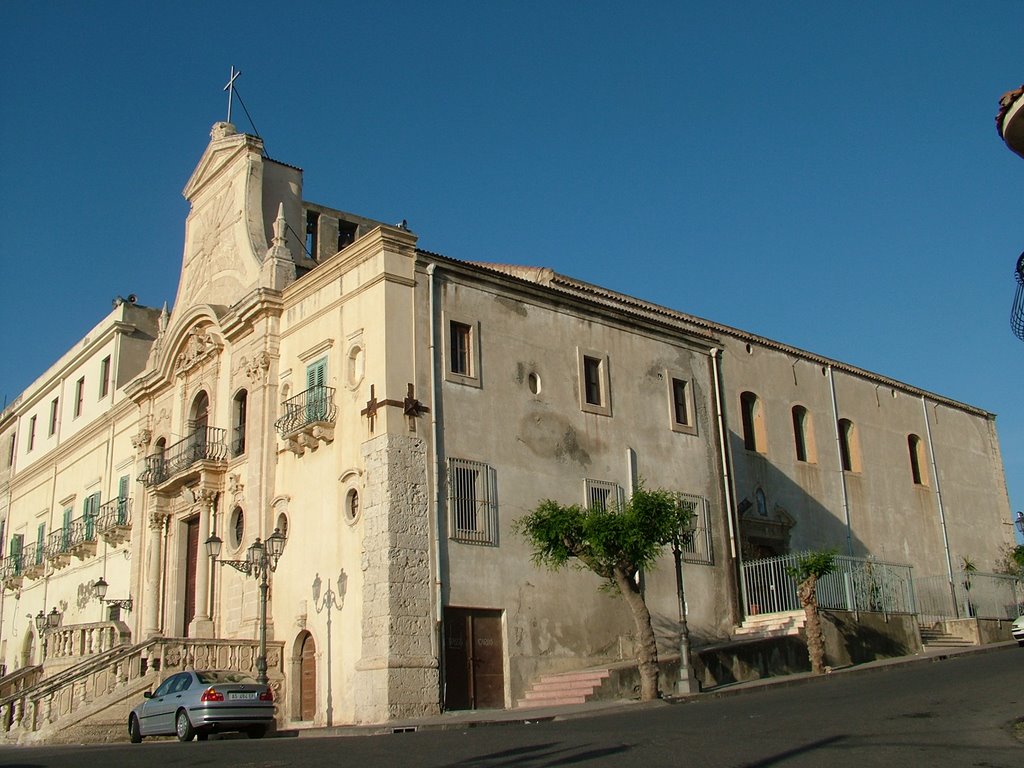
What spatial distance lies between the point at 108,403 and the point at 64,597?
6.90m

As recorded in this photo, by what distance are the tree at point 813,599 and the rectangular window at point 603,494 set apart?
4.52 m

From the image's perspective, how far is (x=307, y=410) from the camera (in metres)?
25.8

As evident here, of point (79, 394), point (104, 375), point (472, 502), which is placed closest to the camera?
point (472, 502)

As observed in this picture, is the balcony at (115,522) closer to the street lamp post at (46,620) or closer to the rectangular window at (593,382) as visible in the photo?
the street lamp post at (46,620)

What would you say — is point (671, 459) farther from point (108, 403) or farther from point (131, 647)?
point (108, 403)

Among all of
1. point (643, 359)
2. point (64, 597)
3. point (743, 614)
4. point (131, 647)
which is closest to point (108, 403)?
point (64, 597)

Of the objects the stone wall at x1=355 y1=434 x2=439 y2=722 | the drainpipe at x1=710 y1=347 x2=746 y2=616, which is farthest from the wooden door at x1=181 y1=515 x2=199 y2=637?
the drainpipe at x1=710 y1=347 x2=746 y2=616

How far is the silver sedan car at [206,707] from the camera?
19359mm

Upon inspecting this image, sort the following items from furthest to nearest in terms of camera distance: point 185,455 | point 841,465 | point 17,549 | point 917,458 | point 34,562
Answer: point 17,549 < point 34,562 < point 917,458 < point 841,465 < point 185,455

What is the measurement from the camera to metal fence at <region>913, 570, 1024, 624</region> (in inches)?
1303

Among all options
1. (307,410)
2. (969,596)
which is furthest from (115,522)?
Answer: (969,596)

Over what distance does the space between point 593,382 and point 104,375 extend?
21.5 metres

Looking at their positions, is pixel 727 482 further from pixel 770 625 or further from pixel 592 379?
pixel 592 379

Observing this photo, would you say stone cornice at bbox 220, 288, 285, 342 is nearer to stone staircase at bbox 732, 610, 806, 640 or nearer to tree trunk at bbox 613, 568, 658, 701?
tree trunk at bbox 613, 568, 658, 701
